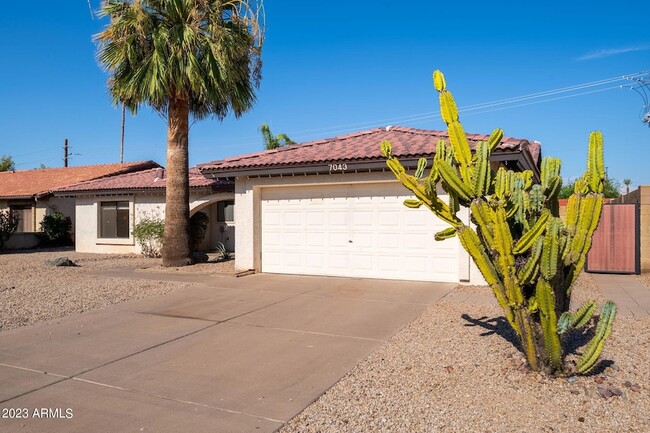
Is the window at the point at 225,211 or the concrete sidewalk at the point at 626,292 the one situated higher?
the window at the point at 225,211

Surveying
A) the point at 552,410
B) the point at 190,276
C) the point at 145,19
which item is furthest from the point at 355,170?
the point at 552,410

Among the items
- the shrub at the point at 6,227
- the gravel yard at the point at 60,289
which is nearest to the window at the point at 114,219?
the gravel yard at the point at 60,289

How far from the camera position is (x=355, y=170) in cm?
1234

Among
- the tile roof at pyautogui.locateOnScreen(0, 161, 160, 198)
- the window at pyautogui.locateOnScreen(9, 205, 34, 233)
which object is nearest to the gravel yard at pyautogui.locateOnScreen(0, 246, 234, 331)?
the tile roof at pyautogui.locateOnScreen(0, 161, 160, 198)

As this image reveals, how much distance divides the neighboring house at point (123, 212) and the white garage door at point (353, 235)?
292 inches

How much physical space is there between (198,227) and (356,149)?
9.28m

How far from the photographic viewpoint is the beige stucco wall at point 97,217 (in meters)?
20.7

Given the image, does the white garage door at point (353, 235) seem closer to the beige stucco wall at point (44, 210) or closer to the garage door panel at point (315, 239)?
the garage door panel at point (315, 239)

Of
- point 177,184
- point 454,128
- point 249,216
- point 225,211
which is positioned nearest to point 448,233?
point 454,128

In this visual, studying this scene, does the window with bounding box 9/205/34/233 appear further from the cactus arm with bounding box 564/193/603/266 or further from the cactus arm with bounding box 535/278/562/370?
the cactus arm with bounding box 564/193/603/266

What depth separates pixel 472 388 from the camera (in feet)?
16.7

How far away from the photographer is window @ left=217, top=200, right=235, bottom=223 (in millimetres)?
21766

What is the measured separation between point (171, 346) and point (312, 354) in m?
1.91

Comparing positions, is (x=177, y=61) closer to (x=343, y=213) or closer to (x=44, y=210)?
(x=343, y=213)
